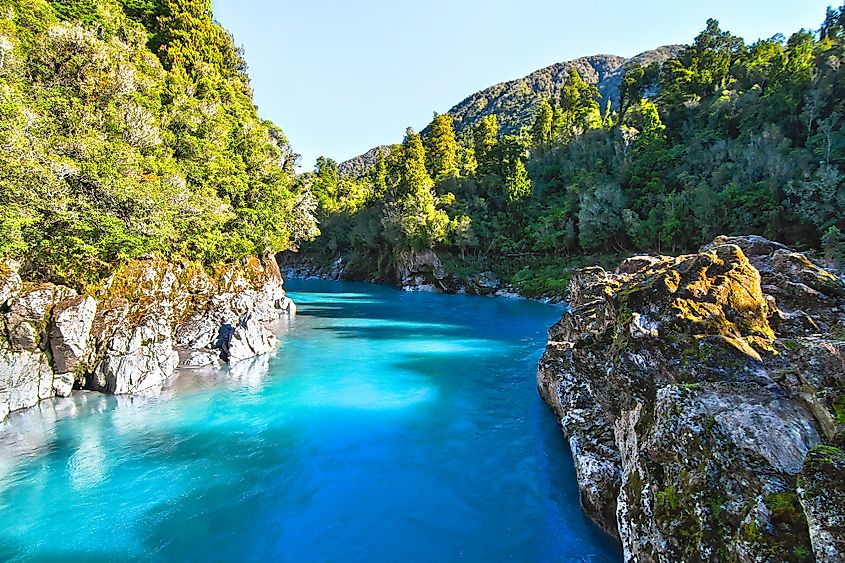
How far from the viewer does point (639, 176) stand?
47562mm

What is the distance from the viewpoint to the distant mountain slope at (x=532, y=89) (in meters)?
155

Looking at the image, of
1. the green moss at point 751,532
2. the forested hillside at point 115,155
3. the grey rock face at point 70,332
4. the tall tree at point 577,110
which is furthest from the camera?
the tall tree at point 577,110

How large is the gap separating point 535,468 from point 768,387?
6.25 m

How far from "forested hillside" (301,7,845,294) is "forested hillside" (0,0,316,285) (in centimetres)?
1266

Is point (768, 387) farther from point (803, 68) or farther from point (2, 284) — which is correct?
point (803, 68)

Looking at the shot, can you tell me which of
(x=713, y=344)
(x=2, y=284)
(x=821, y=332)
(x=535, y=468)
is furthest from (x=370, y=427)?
(x=2, y=284)

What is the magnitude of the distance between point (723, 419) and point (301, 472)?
9139mm

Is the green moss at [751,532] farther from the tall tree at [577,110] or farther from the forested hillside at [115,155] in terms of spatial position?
the tall tree at [577,110]

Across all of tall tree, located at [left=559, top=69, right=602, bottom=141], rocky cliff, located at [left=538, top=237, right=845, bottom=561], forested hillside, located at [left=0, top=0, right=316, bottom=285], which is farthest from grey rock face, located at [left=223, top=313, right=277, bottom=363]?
tall tree, located at [left=559, top=69, right=602, bottom=141]

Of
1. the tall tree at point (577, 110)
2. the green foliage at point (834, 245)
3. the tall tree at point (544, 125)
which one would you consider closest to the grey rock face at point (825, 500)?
the green foliage at point (834, 245)

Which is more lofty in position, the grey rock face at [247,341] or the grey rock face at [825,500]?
the grey rock face at [825,500]

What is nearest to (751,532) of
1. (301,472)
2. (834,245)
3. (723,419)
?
(723,419)

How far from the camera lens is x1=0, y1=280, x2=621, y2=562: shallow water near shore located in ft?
27.4

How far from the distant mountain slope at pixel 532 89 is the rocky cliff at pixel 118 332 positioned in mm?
135625
